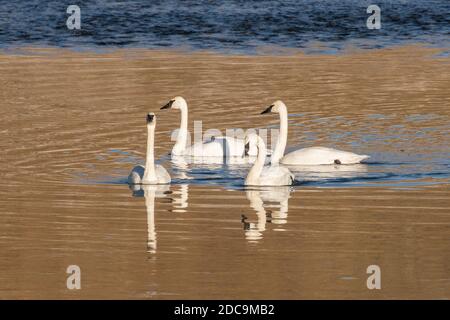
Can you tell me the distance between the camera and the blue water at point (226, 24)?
30.1 metres

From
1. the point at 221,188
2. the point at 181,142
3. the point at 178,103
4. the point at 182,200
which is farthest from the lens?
the point at 178,103

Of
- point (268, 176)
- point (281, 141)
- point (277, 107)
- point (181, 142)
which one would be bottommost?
point (181, 142)

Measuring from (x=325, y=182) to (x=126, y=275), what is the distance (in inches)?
214

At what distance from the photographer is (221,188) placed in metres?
15.4

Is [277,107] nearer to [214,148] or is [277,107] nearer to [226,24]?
[214,148]

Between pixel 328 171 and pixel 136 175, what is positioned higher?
pixel 136 175

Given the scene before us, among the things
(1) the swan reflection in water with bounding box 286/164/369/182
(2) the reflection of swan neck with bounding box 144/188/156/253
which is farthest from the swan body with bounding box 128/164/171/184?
(1) the swan reflection in water with bounding box 286/164/369/182

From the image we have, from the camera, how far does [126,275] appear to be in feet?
35.3

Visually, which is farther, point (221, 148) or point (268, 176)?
point (221, 148)

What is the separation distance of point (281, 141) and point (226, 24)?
14.5 m

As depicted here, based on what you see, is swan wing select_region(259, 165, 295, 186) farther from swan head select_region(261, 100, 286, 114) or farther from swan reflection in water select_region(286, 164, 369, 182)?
swan head select_region(261, 100, 286, 114)

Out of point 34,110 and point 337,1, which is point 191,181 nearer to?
point 34,110

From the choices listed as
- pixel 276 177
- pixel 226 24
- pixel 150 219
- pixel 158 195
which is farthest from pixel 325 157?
pixel 226 24

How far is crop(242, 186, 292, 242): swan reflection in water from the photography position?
12594mm
